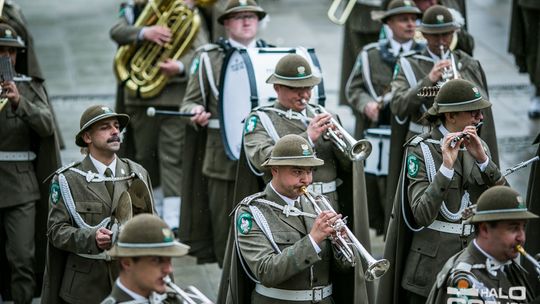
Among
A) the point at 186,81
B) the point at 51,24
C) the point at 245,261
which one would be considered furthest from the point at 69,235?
the point at 51,24

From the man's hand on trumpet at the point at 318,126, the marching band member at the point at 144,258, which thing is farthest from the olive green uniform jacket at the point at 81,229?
the marching band member at the point at 144,258

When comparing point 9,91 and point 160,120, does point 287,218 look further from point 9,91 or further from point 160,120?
point 160,120

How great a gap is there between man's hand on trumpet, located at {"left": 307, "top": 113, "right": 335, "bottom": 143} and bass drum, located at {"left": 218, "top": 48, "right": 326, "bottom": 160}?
1020 mm

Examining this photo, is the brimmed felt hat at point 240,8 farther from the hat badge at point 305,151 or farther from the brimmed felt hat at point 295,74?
the hat badge at point 305,151

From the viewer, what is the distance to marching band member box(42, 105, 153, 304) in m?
9.48

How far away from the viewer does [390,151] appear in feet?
41.0

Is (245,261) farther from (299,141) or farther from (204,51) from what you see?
(204,51)

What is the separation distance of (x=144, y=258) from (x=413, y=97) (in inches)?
184

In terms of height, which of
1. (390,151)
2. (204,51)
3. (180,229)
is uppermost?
(204,51)

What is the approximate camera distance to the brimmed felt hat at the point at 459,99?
367 inches

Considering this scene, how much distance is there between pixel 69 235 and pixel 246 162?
2081 mm

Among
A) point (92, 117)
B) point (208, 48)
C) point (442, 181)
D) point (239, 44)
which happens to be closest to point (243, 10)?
point (239, 44)

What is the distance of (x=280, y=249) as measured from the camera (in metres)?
8.84

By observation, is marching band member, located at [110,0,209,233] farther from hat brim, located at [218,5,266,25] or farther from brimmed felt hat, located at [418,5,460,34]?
brimmed felt hat, located at [418,5,460,34]
